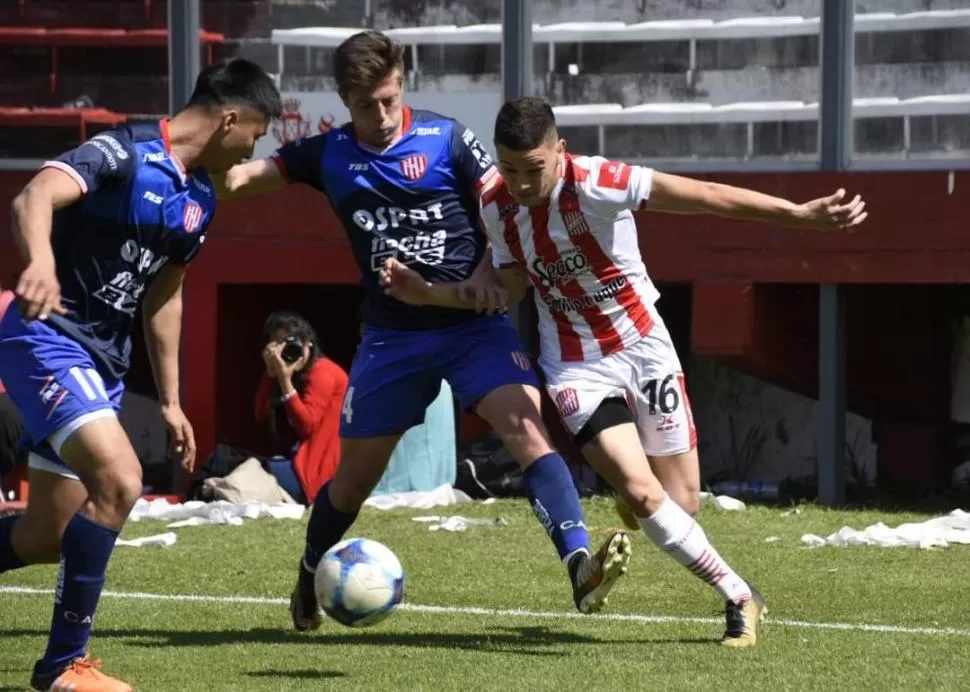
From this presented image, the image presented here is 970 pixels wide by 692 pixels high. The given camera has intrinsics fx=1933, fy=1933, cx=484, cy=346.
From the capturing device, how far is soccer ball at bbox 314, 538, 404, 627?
6945 mm

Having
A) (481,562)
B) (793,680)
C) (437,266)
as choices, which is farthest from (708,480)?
(793,680)

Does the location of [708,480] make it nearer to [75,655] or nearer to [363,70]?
[363,70]

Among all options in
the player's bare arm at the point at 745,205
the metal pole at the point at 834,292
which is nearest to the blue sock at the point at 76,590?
the player's bare arm at the point at 745,205

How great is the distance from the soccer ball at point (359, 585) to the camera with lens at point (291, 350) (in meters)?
6.11

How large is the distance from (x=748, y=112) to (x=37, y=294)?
333 inches

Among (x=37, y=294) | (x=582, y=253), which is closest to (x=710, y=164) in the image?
(x=582, y=253)

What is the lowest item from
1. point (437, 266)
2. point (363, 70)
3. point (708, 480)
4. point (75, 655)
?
point (708, 480)

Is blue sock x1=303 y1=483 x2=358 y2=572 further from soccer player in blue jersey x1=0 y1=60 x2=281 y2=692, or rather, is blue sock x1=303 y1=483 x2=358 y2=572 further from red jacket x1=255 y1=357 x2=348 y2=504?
red jacket x1=255 y1=357 x2=348 y2=504

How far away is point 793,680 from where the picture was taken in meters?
6.47

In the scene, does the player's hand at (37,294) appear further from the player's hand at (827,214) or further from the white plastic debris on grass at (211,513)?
the white plastic debris on grass at (211,513)

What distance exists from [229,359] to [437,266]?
23.1ft

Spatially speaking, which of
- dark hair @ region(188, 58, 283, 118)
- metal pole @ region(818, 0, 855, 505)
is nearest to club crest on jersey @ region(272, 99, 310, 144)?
metal pole @ region(818, 0, 855, 505)

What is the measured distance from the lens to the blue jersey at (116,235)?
6.63 m

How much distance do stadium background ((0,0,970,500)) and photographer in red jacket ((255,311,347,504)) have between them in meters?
1.06
